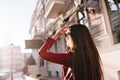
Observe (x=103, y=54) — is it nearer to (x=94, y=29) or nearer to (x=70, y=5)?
(x=94, y=29)

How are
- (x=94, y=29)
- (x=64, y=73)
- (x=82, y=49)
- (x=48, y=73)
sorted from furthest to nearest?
(x=48, y=73) → (x=94, y=29) → (x=64, y=73) → (x=82, y=49)

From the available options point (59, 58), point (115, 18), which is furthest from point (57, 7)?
point (59, 58)

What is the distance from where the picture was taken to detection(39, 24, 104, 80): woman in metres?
1.60

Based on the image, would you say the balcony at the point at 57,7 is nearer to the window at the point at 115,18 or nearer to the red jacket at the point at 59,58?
the window at the point at 115,18

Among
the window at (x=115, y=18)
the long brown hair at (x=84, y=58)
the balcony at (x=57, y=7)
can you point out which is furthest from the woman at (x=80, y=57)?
the balcony at (x=57, y=7)

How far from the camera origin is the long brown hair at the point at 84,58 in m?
1.60

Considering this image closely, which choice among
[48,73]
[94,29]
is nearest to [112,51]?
[94,29]

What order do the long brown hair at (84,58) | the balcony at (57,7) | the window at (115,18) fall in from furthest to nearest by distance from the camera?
the balcony at (57,7) < the window at (115,18) < the long brown hair at (84,58)

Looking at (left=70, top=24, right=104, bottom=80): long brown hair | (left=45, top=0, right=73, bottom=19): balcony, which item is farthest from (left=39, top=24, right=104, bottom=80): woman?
(left=45, top=0, right=73, bottom=19): balcony

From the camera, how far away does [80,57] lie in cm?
159

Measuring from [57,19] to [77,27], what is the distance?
10534 millimetres

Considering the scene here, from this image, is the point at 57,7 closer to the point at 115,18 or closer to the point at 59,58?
the point at 115,18

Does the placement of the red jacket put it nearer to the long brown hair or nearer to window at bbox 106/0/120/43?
the long brown hair

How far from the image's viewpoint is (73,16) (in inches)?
360
